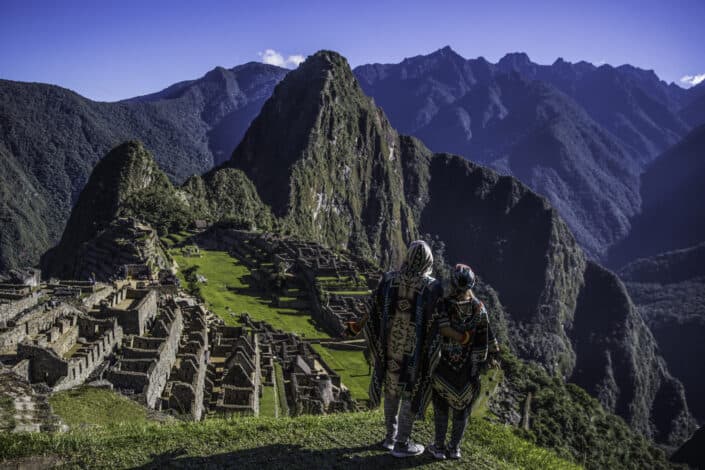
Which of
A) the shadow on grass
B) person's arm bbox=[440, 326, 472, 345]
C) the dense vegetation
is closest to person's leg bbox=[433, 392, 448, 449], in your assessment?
the shadow on grass

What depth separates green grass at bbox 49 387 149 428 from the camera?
11.2 m

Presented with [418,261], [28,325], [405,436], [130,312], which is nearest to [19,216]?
[130,312]

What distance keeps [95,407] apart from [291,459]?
6.85 m

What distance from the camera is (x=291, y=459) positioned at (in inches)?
293

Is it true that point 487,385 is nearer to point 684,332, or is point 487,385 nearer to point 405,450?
point 405,450

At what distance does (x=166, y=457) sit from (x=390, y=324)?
3.51 meters

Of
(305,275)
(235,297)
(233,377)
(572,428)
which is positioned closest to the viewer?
(233,377)

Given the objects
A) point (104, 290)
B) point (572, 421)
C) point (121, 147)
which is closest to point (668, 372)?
point (572, 421)

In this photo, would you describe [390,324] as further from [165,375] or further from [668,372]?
[668,372]

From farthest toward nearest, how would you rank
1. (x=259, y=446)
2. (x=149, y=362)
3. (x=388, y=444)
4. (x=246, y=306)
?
1. (x=246, y=306)
2. (x=149, y=362)
3. (x=259, y=446)
4. (x=388, y=444)

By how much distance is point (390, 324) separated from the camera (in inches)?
296

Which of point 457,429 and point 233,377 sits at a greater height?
point 457,429

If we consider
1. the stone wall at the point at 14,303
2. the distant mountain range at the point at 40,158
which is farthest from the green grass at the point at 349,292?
the distant mountain range at the point at 40,158

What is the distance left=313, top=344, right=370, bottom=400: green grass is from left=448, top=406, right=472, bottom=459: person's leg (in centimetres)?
2481
